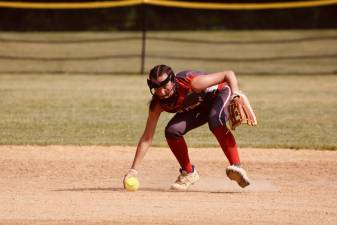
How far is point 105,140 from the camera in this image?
11914mm

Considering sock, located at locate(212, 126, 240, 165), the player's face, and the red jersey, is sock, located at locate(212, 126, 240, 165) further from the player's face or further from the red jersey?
the player's face

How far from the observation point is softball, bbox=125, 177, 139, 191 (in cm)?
809

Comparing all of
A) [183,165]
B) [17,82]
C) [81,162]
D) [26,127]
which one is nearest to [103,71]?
[17,82]

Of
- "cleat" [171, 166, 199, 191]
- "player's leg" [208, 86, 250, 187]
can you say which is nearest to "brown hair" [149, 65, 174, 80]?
"player's leg" [208, 86, 250, 187]

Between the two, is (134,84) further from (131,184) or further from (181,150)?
(131,184)

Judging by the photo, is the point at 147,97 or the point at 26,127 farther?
the point at 147,97

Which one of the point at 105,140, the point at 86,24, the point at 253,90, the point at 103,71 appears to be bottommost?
the point at 86,24

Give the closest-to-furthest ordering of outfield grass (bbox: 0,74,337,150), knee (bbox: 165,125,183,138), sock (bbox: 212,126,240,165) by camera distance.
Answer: sock (bbox: 212,126,240,165) → knee (bbox: 165,125,183,138) → outfield grass (bbox: 0,74,337,150)

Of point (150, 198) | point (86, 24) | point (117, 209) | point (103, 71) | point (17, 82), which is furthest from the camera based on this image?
point (86, 24)

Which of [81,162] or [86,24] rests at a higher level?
[81,162]

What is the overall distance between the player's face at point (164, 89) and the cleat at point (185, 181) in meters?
0.98

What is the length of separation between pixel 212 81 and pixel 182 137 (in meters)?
0.66

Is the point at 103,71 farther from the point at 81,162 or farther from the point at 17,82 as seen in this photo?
the point at 81,162

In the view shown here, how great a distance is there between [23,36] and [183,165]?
22.6m
